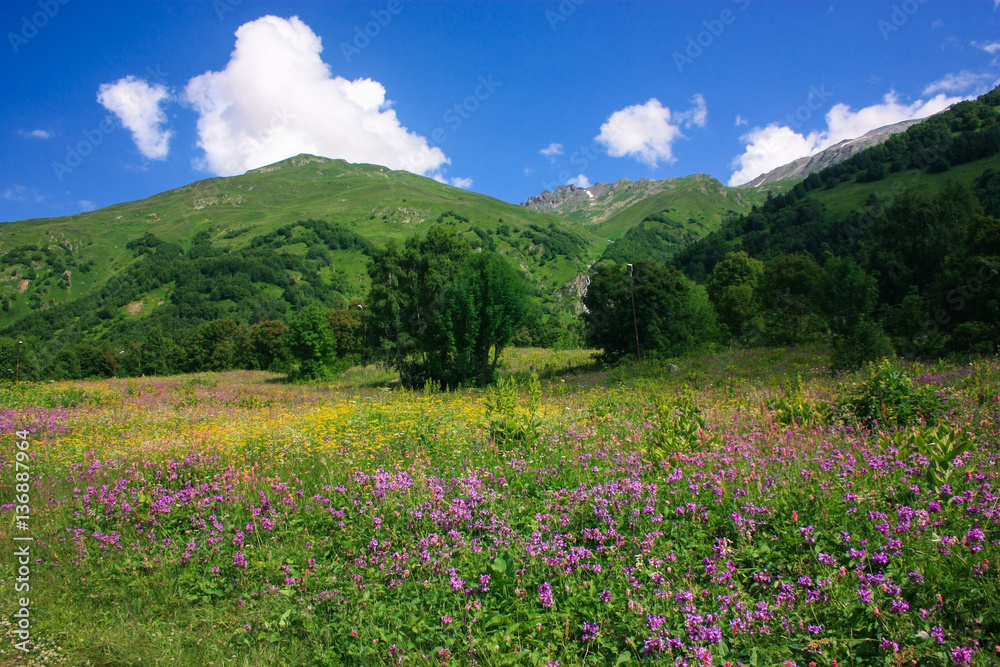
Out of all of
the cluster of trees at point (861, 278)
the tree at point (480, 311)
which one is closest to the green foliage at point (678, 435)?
the cluster of trees at point (861, 278)

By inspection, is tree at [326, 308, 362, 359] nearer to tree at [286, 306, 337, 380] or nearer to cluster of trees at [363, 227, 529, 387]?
tree at [286, 306, 337, 380]

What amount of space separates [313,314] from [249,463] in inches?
1553

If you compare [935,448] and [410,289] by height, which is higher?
[410,289]

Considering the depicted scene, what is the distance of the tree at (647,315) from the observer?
33.4 meters

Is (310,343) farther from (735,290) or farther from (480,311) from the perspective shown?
(735,290)

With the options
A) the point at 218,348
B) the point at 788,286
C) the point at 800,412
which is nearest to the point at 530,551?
the point at 800,412

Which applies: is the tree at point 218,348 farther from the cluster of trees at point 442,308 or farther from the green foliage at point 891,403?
the green foliage at point 891,403

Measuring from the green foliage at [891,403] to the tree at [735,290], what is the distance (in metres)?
51.8

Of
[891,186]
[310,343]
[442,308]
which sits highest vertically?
[891,186]

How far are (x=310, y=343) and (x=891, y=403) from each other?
4289cm

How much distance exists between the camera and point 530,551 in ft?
12.0

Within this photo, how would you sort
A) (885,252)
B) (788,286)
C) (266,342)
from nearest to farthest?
(885,252) < (788,286) < (266,342)

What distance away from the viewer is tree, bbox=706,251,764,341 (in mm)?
61047

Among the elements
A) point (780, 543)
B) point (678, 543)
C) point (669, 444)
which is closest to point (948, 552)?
point (780, 543)
